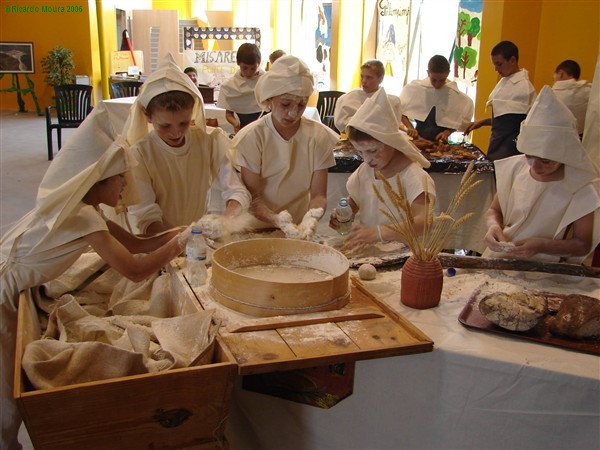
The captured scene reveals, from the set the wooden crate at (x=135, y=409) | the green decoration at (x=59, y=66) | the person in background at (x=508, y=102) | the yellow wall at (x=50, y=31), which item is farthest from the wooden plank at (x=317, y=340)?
the yellow wall at (x=50, y=31)

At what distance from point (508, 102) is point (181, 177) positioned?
347cm

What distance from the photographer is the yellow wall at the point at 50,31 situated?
1315 centimetres

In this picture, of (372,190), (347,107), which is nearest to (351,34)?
(347,107)

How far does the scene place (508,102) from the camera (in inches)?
200

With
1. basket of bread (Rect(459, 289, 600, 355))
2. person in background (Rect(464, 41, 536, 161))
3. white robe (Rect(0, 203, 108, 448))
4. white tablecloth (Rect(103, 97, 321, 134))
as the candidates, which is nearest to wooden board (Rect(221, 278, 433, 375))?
basket of bread (Rect(459, 289, 600, 355))

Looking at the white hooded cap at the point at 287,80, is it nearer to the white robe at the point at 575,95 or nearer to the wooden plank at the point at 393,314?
the wooden plank at the point at 393,314

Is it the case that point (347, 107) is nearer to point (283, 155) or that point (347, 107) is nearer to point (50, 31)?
point (283, 155)

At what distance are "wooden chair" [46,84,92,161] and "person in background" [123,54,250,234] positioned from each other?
19.8ft

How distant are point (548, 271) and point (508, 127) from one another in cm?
310

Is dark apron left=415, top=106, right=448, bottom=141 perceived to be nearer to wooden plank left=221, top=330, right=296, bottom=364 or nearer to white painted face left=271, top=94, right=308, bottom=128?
white painted face left=271, top=94, right=308, bottom=128

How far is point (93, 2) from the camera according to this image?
43.0 feet

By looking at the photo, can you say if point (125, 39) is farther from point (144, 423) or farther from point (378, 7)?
point (144, 423)

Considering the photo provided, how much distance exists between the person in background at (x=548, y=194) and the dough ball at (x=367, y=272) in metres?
0.51

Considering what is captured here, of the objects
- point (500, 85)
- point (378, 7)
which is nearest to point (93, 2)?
point (378, 7)
